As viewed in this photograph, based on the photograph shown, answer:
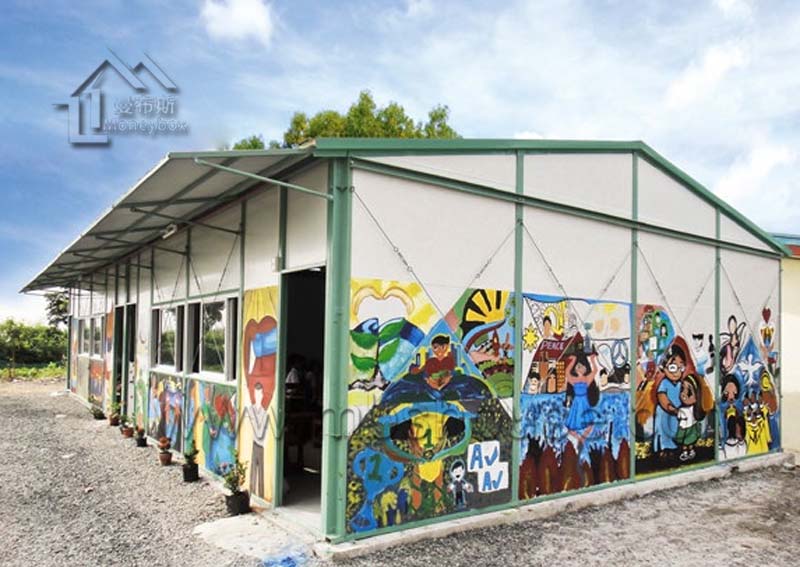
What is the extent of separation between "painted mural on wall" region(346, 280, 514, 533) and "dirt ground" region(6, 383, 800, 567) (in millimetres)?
401

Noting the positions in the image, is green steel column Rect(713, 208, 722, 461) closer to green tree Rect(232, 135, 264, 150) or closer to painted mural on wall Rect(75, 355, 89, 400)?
painted mural on wall Rect(75, 355, 89, 400)

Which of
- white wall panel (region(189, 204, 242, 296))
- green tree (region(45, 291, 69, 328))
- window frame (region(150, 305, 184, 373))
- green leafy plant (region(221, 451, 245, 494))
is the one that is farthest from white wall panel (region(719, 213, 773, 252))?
green tree (region(45, 291, 69, 328))

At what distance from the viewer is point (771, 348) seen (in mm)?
10438

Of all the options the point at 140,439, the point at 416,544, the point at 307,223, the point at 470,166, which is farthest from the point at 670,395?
the point at 140,439

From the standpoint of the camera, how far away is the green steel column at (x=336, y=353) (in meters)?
5.07

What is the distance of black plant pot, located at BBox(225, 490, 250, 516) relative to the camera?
6.09 m

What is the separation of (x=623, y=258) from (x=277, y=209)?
13.8 ft

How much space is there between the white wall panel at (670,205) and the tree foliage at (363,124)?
16812mm

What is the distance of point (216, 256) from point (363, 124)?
1808 cm

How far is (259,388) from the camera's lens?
6566 millimetres

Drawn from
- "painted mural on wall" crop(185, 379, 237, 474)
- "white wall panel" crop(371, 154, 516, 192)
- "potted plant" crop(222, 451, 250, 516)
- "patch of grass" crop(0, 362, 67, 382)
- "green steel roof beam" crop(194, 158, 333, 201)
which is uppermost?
"white wall panel" crop(371, 154, 516, 192)

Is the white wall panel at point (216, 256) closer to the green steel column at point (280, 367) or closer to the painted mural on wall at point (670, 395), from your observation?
the green steel column at point (280, 367)

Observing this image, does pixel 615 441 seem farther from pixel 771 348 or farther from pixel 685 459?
pixel 771 348

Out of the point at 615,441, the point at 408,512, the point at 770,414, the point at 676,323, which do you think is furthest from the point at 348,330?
the point at 770,414
